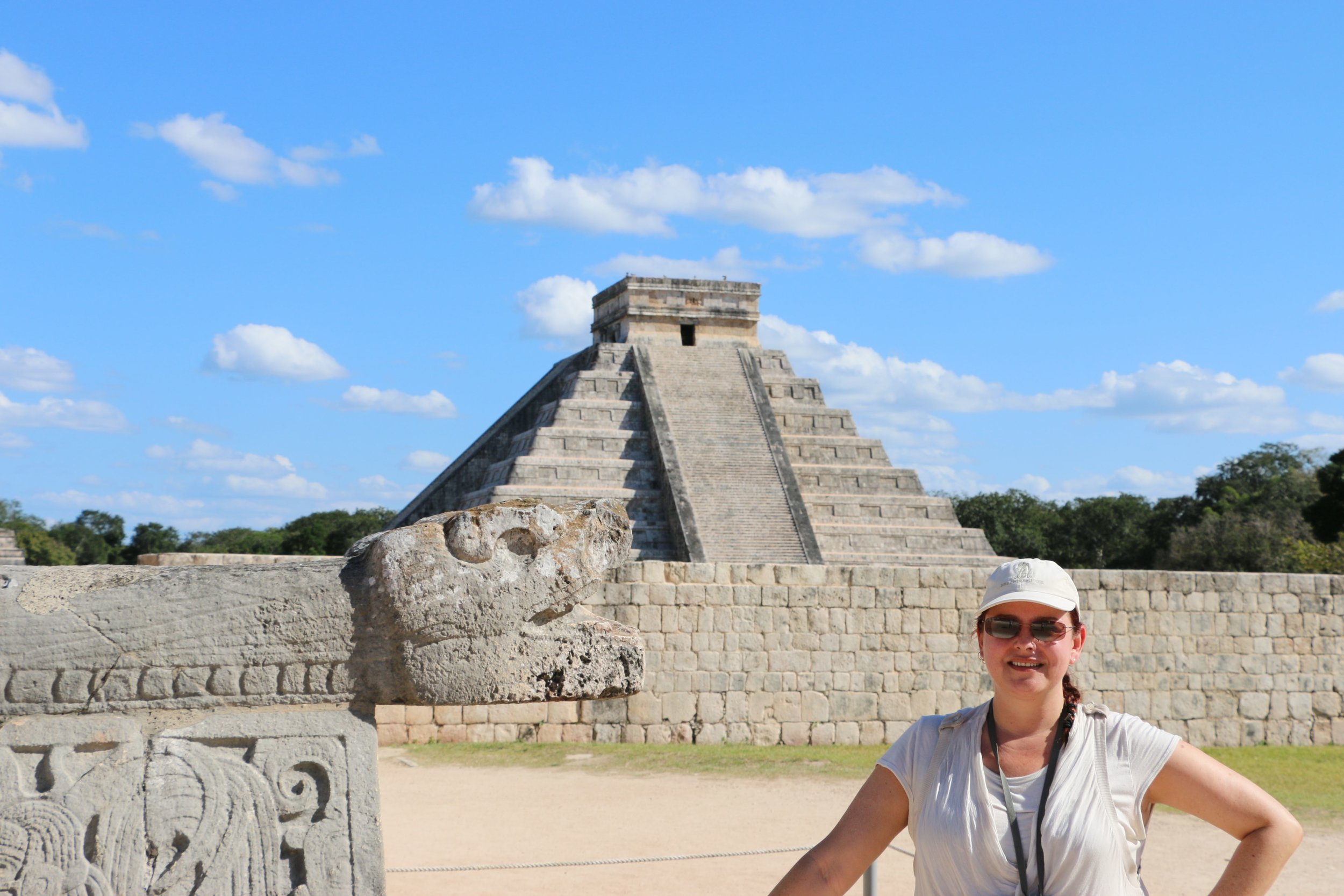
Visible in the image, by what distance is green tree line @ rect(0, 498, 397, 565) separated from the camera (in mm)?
43062

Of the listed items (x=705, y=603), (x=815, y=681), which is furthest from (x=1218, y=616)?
(x=705, y=603)

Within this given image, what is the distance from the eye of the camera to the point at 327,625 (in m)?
2.47

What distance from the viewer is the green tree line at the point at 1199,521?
29547 mm

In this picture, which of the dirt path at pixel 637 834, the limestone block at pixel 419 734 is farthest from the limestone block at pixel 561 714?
the dirt path at pixel 637 834

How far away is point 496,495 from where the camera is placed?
18.9 m

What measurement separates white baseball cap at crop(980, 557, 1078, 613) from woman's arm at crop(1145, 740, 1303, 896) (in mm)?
298

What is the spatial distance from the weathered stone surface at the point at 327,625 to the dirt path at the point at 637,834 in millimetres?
4009

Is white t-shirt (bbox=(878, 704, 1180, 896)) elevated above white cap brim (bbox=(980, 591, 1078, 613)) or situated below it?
below

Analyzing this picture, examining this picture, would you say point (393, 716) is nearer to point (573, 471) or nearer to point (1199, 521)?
point (573, 471)

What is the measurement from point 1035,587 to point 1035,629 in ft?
0.22

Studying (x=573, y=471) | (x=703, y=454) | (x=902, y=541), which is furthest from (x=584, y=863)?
(x=703, y=454)

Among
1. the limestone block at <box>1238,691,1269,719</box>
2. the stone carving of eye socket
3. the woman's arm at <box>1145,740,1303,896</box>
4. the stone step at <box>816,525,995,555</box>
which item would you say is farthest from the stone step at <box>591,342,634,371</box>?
the woman's arm at <box>1145,740,1303,896</box>

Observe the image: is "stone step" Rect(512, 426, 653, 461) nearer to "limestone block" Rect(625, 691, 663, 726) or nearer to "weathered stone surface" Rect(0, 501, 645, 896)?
"limestone block" Rect(625, 691, 663, 726)

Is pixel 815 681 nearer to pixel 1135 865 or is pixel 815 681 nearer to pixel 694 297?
pixel 1135 865
